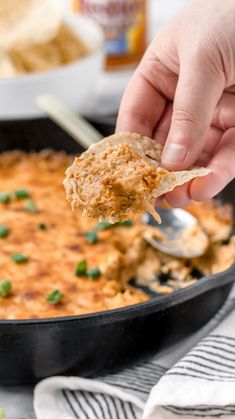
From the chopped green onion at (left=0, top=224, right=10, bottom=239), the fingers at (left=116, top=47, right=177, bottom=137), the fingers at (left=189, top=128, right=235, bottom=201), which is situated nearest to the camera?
the fingers at (left=189, top=128, right=235, bottom=201)

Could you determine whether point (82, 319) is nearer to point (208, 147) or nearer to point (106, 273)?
point (106, 273)

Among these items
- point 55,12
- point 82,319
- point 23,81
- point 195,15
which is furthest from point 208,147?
point 55,12

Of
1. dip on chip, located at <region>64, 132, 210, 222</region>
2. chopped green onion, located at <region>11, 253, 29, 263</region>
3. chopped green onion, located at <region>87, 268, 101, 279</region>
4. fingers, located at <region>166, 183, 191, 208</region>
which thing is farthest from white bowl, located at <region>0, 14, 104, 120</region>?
dip on chip, located at <region>64, 132, 210, 222</region>

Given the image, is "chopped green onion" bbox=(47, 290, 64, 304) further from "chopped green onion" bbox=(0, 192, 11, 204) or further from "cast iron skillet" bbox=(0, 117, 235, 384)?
"chopped green onion" bbox=(0, 192, 11, 204)

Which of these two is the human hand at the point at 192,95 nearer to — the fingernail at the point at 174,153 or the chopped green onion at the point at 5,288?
the fingernail at the point at 174,153

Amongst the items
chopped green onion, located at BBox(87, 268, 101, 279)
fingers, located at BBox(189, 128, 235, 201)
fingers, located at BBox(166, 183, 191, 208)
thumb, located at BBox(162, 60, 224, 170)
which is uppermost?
thumb, located at BBox(162, 60, 224, 170)

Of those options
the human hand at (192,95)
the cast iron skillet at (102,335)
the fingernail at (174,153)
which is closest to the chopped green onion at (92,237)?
the human hand at (192,95)

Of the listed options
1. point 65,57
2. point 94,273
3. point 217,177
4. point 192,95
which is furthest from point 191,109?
point 65,57
